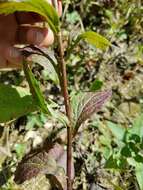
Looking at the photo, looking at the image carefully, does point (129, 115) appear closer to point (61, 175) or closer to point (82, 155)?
point (82, 155)

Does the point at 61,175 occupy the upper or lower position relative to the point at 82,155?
lower

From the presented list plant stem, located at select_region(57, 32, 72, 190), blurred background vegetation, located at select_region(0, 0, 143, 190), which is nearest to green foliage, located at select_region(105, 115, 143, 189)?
blurred background vegetation, located at select_region(0, 0, 143, 190)

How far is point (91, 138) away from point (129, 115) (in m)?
0.23

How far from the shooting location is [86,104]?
142 centimetres

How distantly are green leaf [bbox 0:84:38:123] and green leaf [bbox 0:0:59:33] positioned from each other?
29cm

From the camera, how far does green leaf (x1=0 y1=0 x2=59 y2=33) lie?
1066 mm

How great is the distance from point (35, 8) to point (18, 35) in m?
0.60

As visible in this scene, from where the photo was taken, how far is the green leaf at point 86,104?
1.38m

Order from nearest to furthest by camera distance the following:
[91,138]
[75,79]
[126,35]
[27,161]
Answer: [27,161], [91,138], [75,79], [126,35]

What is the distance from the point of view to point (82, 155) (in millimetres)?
1890

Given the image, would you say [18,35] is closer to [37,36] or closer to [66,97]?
[37,36]

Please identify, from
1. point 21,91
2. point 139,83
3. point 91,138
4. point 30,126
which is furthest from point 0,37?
point 139,83

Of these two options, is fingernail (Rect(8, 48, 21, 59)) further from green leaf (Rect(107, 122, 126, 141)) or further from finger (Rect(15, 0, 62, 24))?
green leaf (Rect(107, 122, 126, 141))

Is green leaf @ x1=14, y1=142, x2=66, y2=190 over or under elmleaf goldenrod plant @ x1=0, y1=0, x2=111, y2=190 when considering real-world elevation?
under
